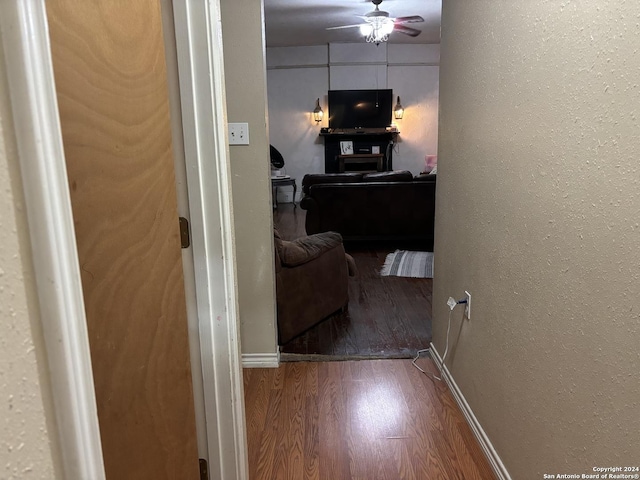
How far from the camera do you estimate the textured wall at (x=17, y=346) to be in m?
0.39

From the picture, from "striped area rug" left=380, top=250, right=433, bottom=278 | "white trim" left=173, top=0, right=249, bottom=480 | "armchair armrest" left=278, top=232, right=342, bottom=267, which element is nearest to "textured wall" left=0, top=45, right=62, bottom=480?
"white trim" left=173, top=0, right=249, bottom=480

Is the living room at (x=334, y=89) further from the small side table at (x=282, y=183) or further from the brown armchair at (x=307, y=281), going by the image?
the brown armchair at (x=307, y=281)

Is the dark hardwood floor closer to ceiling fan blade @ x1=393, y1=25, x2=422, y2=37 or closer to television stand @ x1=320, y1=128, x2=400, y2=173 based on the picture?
ceiling fan blade @ x1=393, y1=25, x2=422, y2=37

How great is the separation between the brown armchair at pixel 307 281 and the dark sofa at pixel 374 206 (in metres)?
1.80

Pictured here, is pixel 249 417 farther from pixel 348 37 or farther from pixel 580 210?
pixel 348 37

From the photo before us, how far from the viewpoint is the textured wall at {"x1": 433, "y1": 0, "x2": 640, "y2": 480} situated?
922 mm

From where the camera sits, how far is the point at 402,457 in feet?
5.52

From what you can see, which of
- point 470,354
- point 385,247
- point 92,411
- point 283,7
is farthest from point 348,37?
point 92,411

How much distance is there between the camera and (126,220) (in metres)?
1.00

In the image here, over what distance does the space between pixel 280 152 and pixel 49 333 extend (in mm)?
8260

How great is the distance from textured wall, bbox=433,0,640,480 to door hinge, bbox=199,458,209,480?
3.12ft

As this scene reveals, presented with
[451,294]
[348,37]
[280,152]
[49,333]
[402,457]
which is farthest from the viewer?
[280,152]

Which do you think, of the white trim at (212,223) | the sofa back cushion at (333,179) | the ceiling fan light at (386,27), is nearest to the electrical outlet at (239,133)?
the white trim at (212,223)

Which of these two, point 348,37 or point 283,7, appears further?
point 348,37
